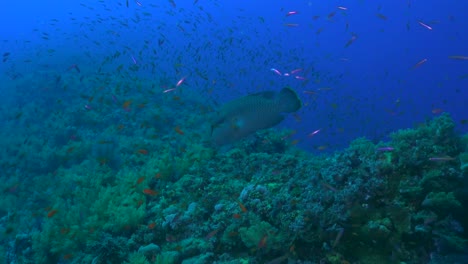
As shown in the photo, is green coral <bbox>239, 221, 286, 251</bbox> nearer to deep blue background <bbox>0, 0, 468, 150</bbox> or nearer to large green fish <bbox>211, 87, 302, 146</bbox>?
large green fish <bbox>211, 87, 302, 146</bbox>

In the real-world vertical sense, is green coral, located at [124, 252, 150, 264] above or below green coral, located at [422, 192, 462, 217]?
below

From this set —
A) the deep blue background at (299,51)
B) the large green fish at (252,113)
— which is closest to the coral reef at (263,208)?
the large green fish at (252,113)

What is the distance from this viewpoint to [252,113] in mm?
3883

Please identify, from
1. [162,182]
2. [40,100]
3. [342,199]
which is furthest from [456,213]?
[40,100]

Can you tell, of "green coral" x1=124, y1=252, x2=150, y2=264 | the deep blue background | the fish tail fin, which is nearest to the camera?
the fish tail fin

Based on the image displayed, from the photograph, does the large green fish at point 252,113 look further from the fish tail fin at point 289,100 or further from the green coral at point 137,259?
the green coral at point 137,259

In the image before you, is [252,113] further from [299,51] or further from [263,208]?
[299,51]

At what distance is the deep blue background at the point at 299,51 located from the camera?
80.3ft

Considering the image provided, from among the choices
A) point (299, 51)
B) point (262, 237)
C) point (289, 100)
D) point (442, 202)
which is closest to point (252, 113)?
point (289, 100)

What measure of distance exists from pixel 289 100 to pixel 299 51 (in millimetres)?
57370

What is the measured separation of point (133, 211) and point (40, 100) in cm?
1373

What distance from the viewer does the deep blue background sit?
24.5 meters

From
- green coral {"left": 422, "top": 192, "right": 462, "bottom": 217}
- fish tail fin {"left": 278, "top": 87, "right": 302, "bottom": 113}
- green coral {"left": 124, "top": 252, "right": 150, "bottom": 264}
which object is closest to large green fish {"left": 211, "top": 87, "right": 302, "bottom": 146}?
fish tail fin {"left": 278, "top": 87, "right": 302, "bottom": 113}

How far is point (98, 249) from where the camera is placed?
4.79 meters
